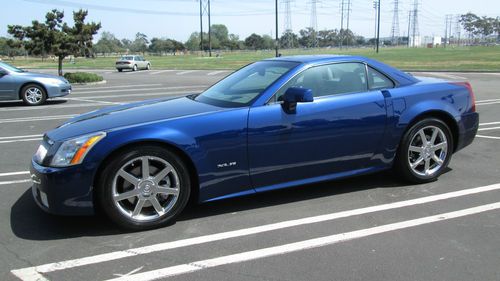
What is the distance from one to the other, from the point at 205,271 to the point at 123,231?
1.04 m

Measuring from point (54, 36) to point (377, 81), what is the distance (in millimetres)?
20200

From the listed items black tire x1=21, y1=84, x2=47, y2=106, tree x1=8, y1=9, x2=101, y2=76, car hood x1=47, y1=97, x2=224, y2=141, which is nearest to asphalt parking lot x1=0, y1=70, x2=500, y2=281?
car hood x1=47, y1=97, x2=224, y2=141

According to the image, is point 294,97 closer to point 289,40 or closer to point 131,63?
point 131,63

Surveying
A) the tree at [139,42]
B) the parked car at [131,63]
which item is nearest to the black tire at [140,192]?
the parked car at [131,63]

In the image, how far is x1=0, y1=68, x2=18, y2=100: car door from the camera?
1281cm

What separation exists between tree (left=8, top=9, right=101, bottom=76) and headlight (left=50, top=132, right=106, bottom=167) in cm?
1996

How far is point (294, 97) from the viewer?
166 inches

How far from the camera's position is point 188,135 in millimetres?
3982

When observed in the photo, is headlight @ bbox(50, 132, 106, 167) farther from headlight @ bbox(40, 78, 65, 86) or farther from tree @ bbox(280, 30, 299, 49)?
tree @ bbox(280, 30, 299, 49)

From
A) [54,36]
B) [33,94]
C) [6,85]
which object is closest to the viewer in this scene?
[6,85]

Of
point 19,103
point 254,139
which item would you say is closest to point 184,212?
point 254,139

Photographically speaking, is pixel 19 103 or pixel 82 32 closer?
pixel 19 103

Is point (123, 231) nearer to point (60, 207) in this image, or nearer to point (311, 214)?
point (60, 207)

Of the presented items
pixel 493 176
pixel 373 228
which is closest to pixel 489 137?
pixel 493 176
